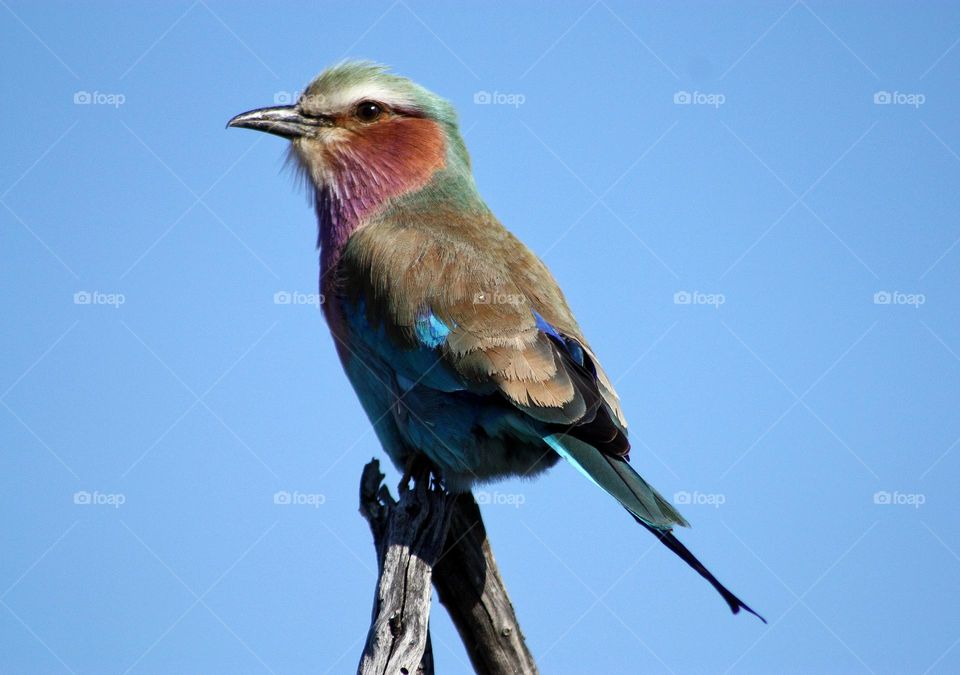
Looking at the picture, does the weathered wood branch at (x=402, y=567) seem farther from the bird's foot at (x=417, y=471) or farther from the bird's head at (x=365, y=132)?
the bird's head at (x=365, y=132)

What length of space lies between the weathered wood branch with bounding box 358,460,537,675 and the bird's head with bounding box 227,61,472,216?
1844 millimetres

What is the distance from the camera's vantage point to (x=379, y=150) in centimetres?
633

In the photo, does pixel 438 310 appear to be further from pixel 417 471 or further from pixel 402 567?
pixel 402 567

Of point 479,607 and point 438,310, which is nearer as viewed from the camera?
point 479,607

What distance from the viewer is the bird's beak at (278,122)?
6.46 m

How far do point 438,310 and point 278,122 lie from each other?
1.86 m

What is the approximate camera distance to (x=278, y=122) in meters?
6.47

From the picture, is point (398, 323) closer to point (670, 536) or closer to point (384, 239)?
point (384, 239)

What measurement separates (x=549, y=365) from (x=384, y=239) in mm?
Answer: 1259

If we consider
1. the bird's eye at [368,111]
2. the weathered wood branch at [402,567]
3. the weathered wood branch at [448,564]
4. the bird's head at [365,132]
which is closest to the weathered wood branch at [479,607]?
the weathered wood branch at [448,564]

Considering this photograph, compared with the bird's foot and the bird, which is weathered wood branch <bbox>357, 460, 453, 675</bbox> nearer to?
the bird's foot

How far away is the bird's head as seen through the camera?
20.6 ft

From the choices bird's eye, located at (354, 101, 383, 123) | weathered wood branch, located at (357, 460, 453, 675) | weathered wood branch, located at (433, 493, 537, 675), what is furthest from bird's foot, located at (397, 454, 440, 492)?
bird's eye, located at (354, 101, 383, 123)

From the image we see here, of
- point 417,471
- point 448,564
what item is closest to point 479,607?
point 448,564
